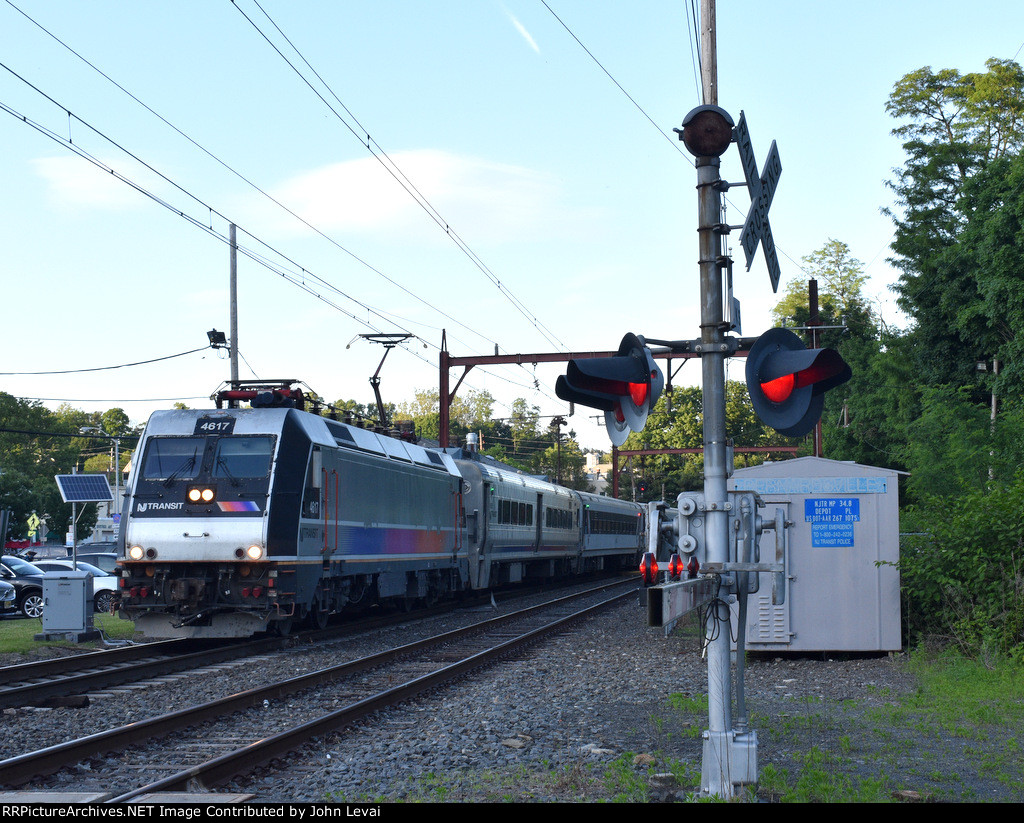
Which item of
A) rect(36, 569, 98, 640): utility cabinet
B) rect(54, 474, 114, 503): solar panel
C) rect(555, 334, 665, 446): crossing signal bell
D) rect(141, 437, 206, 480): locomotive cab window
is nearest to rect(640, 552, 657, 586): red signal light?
rect(555, 334, 665, 446): crossing signal bell

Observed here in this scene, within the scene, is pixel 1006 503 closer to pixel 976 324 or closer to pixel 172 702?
pixel 172 702

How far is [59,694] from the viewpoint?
11.5 m

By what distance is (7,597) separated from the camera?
21.7 m

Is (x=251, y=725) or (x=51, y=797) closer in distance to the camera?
(x=51, y=797)

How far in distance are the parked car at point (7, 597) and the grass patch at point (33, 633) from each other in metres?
0.24

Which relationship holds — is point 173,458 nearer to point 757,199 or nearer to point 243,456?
point 243,456

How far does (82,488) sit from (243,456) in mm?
7723

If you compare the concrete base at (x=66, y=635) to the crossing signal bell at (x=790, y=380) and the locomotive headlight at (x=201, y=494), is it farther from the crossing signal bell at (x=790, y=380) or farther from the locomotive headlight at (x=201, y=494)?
the crossing signal bell at (x=790, y=380)

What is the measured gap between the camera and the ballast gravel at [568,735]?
707cm

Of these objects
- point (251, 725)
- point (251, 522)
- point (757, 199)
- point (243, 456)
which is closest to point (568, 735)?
point (251, 725)

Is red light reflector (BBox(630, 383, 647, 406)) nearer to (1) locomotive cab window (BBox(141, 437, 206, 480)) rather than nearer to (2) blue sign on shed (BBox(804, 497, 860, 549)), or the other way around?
(2) blue sign on shed (BBox(804, 497, 860, 549))

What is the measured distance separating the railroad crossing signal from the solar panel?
17206mm

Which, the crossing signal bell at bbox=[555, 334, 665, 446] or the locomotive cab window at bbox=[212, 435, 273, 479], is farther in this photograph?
the locomotive cab window at bbox=[212, 435, 273, 479]

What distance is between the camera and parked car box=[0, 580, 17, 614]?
21.6 m
